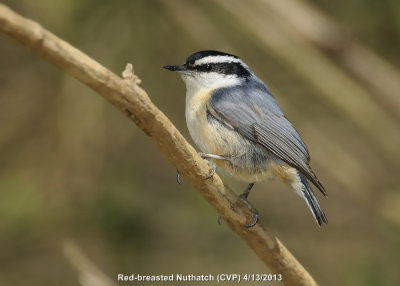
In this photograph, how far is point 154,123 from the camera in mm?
2219

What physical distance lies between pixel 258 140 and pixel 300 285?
801 mm

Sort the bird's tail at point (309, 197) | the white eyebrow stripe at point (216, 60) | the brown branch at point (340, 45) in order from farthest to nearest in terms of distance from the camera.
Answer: the brown branch at point (340, 45)
the white eyebrow stripe at point (216, 60)
the bird's tail at point (309, 197)

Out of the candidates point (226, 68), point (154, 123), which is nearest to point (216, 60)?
point (226, 68)

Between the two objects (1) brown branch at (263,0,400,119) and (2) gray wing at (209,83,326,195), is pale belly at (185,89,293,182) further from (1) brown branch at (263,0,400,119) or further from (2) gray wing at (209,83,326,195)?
(1) brown branch at (263,0,400,119)

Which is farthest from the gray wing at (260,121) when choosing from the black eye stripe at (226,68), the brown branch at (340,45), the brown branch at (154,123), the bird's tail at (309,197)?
the brown branch at (340,45)

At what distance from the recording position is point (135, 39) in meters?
4.69

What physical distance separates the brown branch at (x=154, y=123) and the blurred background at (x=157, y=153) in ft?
4.69

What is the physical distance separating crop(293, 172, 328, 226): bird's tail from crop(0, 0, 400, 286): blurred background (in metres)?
0.94

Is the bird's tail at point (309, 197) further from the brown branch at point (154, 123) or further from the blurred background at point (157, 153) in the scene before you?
the blurred background at point (157, 153)

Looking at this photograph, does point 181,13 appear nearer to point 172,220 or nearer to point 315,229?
point 172,220

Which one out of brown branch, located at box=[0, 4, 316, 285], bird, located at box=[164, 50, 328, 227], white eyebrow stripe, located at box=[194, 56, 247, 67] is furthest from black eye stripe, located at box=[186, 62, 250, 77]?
brown branch, located at box=[0, 4, 316, 285]

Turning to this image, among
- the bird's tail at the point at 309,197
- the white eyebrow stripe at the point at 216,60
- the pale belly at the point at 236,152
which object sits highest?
the white eyebrow stripe at the point at 216,60

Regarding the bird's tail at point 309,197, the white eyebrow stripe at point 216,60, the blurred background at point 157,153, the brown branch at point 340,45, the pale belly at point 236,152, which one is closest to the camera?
the bird's tail at point 309,197

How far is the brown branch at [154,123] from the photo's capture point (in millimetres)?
1824
